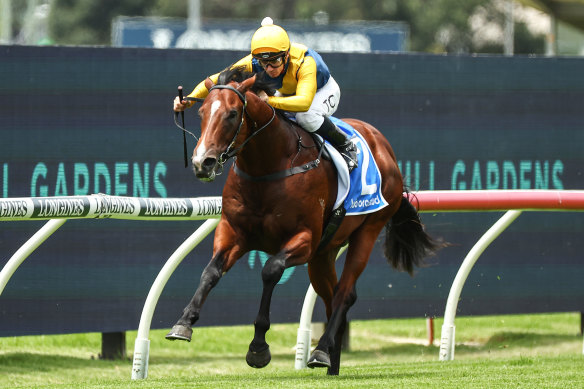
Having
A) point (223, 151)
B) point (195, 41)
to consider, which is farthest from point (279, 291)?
point (195, 41)

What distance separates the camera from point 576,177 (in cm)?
834

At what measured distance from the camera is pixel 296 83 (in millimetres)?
5777

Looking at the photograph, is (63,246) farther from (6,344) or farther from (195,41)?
(195,41)

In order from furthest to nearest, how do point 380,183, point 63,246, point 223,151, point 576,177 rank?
point 576,177
point 63,246
point 380,183
point 223,151

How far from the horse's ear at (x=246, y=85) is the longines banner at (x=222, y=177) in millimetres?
1051

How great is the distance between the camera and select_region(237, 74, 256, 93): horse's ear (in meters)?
5.30

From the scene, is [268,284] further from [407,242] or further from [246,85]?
[407,242]

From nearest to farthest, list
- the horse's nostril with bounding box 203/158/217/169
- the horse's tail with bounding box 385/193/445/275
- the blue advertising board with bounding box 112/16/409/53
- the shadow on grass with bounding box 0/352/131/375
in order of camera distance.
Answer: the horse's nostril with bounding box 203/158/217/169 < the horse's tail with bounding box 385/193/445/275 < the shadow on grass with bounding box 0/352/131/375 < the blue advertising board with bounding box 112/16/409/53

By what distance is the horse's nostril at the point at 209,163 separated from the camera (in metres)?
4.90

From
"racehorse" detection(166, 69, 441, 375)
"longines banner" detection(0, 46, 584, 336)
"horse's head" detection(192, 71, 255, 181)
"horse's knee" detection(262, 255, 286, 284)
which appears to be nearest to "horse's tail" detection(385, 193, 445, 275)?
"longines banner" detection(0, 46, 584, 336)

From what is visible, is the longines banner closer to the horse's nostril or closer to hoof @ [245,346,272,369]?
the horse's nostril

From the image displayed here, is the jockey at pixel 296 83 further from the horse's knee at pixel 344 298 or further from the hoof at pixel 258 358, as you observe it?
the hoof at pixel 258 358

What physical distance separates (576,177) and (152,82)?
10.2 feet

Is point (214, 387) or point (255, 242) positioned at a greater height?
point (255, 242)
